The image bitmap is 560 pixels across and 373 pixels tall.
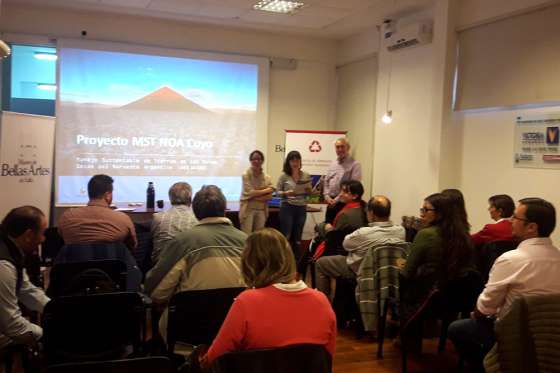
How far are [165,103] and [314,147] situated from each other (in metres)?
2.08

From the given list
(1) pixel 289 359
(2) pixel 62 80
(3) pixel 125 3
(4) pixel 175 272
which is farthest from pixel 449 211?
(2) pixel 62 80

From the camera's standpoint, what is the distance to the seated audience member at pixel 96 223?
9.93 feet

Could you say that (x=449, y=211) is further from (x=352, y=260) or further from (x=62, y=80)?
(x=62, y=80)

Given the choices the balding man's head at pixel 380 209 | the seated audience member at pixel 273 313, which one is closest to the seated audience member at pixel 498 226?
the balding man's head at pixel 380 209

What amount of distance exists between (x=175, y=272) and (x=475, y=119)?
3716 mm

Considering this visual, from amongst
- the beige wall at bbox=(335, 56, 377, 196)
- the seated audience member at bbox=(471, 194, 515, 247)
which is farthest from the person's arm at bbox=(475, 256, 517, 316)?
the beige wall at bbox=(335, 56, 377, 196)

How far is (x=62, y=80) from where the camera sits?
19.8 feet

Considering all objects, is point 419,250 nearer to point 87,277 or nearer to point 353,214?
point 353,214

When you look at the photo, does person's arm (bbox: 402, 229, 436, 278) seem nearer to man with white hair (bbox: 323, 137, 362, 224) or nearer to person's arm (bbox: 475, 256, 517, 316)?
person's arm (bbox: 475, 256, 517, 316)

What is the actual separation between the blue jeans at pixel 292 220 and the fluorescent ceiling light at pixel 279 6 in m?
2.29

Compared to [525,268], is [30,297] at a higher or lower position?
lower

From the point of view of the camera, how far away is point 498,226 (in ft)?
11.8

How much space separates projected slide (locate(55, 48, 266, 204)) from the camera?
6.12 metres

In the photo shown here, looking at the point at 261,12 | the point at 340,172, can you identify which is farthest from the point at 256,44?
the point at 340,172
